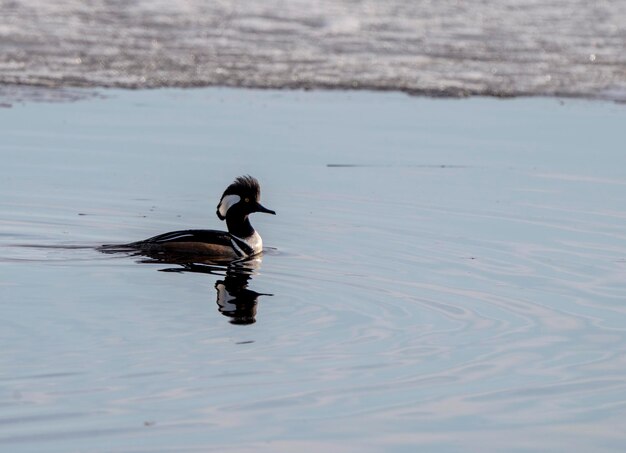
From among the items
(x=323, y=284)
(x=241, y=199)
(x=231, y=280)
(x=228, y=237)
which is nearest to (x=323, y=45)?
(x=241, y=199)

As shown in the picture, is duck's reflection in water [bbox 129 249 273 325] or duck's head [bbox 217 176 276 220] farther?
duck's head [bbox 217 176 276 220]

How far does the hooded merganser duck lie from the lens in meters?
10.4

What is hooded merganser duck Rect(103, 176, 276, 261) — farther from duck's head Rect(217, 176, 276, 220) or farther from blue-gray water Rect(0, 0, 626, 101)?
blue-gray water Rect(0, 0, 626, 101)

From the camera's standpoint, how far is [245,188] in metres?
11.2

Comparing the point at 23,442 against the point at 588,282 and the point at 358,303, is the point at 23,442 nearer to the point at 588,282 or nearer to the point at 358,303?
the point at 358,303

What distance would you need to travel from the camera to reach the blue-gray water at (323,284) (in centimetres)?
655

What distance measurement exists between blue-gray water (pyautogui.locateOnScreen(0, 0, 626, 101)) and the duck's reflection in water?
6681 mm

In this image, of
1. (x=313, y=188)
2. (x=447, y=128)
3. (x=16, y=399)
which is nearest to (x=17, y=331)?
(x=16, y=399)

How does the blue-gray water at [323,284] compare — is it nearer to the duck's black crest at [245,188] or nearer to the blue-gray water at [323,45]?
the duck's black crest at [245,188]

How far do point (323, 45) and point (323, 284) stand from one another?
37.8 feet

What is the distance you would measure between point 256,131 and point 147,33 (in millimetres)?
6108

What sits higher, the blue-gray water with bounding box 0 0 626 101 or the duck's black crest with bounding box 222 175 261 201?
the blue-gray water with bounding box 0 0 626 101

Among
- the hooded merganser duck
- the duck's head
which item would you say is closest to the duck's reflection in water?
the hooded merganser duck

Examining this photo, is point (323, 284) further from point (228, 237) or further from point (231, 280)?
point (228, 237)
